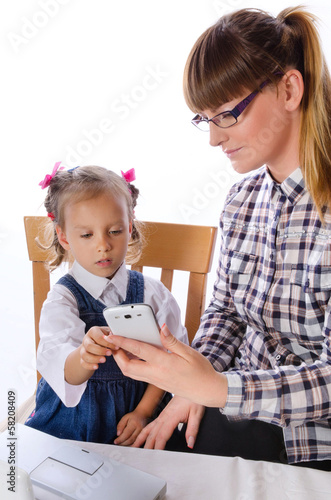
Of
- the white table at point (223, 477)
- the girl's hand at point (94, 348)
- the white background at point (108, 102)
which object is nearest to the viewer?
the white table at point (223, 477)

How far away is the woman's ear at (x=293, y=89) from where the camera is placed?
1038 mm

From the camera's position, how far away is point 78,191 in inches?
48.8

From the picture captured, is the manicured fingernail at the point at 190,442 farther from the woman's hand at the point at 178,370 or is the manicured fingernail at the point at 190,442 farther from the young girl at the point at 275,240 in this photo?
the woman's hand at the point at 178,370

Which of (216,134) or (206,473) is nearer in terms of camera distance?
(206,473)

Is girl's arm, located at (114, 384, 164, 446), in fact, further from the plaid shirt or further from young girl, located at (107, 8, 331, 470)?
the plaid shirt

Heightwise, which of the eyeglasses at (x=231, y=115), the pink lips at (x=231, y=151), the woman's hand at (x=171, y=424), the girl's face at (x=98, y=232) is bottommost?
the woman's hand at (x=171, y=424)

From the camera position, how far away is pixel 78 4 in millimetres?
2227

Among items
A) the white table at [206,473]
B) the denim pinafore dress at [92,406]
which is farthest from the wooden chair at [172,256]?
the white table at [206,473]

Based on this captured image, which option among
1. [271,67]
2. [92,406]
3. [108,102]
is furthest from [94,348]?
[108,102]

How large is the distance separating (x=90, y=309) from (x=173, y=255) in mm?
328

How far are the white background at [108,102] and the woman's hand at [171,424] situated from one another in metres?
1.40

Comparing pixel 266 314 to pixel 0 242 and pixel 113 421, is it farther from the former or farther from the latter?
pixel 0 242

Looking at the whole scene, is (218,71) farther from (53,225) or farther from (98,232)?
(53,225)

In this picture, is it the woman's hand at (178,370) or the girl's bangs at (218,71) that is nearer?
the woman's hand at (178,370)
